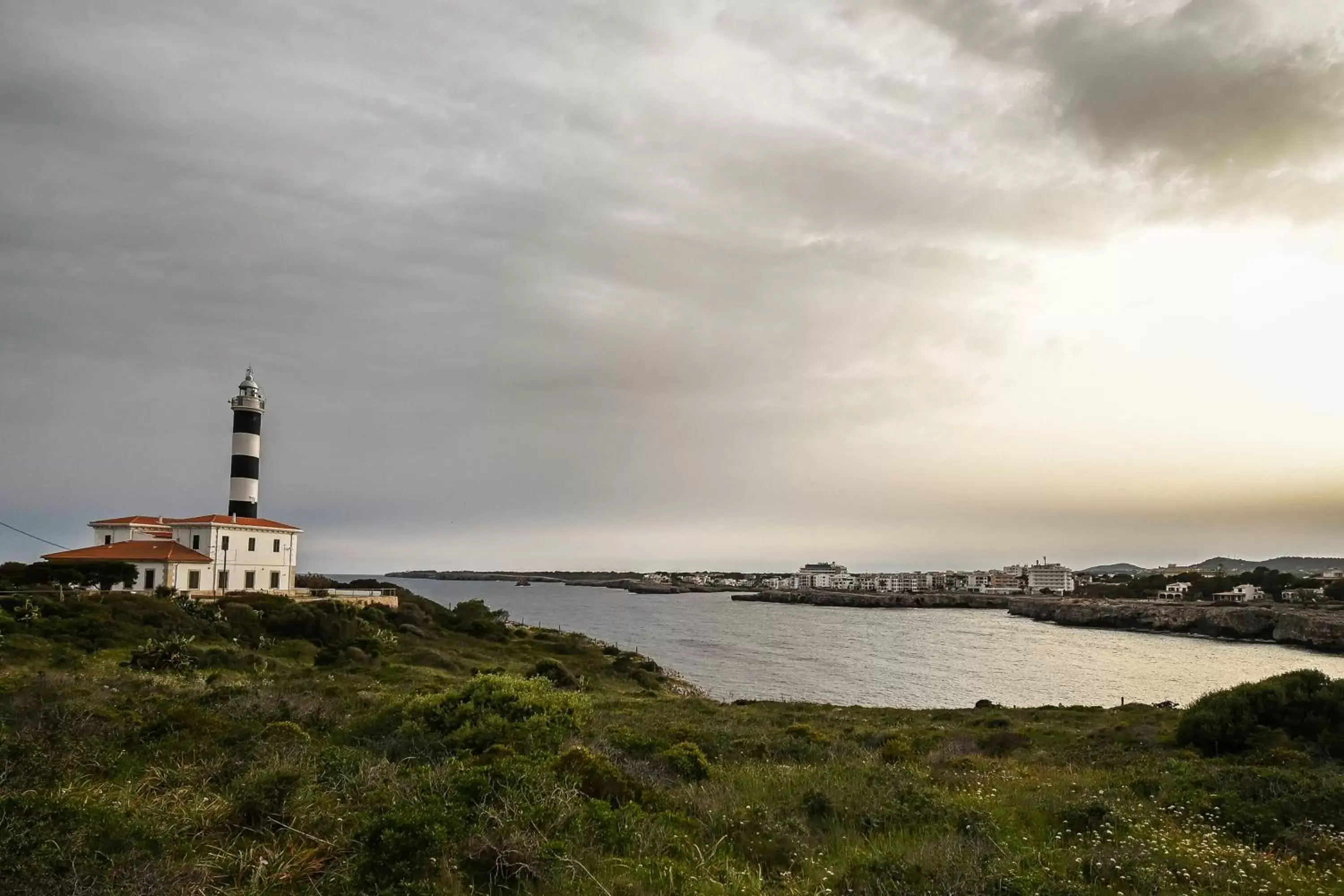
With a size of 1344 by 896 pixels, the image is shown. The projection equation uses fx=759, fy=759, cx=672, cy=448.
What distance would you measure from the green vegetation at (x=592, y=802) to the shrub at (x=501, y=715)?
0.18ft

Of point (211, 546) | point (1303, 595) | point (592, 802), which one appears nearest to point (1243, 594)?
point (1303, 595)

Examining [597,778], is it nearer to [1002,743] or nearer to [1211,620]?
[1002,743]

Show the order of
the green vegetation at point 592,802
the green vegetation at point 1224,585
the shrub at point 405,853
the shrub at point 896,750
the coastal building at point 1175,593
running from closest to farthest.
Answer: the shrub at point 405,853 < the green vegetation at point 592,802 < the shrub at point 896,750 < the green vegetation at point 1224,585 < the coastal building at point 1175,593

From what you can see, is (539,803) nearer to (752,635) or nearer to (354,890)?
(354,890)

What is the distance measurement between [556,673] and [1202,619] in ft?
338

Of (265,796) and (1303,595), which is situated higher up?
(265,796)

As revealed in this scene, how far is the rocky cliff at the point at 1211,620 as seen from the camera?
287ft

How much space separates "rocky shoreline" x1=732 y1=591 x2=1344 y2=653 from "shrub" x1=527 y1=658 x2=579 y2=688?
285ft

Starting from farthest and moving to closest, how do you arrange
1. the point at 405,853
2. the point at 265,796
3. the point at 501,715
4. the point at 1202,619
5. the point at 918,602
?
1. the point at 918,602
2. the point at 1202,619
3. the point at 501,715
4. the point at 265,796
5. the point at 405,853

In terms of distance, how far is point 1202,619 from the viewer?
343 feet

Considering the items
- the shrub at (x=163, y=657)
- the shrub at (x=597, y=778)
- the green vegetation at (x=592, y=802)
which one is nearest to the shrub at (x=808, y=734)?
the green vegetation at (x=592, y=802)

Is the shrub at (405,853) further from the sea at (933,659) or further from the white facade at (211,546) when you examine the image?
the white facade at (211,546)

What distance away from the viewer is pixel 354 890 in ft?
21.4

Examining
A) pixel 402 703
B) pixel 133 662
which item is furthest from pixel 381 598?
pixel 402 703
